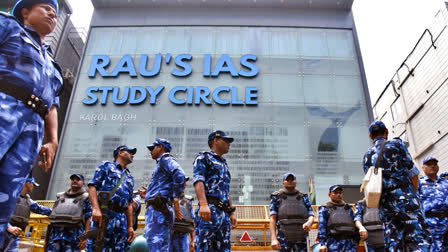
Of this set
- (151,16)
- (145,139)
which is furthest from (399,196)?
(151,16)

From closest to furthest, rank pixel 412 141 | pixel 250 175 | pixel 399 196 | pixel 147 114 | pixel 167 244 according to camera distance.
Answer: pixel 399 196 → pixel 167 244 → pixel 250 175 → pixel 147 114 → pixel 412 141

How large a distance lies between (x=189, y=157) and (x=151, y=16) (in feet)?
26.7

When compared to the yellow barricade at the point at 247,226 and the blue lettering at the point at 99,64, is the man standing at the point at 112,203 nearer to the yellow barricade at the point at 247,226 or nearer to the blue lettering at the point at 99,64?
the yellow barricade at the point at 247,226

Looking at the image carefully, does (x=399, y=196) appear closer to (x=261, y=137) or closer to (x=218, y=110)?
(x=261, y=137)

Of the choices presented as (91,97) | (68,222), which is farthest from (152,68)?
(68,222)

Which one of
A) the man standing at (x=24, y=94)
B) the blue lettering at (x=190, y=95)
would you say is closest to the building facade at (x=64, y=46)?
the blue lettering at (x=190, y=95)

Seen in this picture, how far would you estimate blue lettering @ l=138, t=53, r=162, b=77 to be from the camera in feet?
47.5

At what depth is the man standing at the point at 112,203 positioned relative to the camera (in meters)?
4.13

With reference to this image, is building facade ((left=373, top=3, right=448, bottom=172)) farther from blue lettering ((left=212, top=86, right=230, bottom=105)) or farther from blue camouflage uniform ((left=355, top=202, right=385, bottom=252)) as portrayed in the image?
blue camouflage uniform ((left=355, top=202, right=385, bottom=252))

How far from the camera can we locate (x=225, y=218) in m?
3.64

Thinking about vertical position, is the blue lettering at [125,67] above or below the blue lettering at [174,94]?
above

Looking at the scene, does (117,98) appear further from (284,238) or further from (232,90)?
(284,238)

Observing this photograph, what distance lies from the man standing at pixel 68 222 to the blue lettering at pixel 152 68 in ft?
31.7

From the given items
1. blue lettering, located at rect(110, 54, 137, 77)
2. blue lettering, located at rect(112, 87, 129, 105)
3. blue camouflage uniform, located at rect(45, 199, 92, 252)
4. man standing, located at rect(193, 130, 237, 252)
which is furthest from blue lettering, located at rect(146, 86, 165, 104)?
man standing, located at rect(193, 130, 237, 252)
